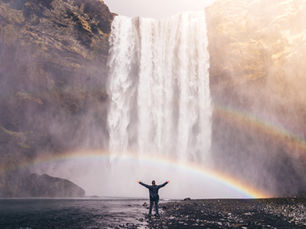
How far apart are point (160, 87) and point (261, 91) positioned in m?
14.6

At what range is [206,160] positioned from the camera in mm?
36438

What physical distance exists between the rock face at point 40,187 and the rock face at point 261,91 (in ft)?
68.9

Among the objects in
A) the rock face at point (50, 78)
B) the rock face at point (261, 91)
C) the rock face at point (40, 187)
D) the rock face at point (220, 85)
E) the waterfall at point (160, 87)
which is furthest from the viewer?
the waterfall at point (160, 87)

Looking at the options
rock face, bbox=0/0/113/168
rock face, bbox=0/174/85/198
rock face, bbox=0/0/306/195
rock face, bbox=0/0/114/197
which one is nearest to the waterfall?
rock face, bbox=0/0/306/195

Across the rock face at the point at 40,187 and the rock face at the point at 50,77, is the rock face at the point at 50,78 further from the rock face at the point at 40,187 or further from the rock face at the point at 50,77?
the rock face at the point at 40,187

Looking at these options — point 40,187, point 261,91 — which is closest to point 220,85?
point 261,91

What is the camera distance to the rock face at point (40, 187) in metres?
30.7

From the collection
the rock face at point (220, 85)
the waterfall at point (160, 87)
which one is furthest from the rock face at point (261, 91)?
the waterfall at point (160, 87)

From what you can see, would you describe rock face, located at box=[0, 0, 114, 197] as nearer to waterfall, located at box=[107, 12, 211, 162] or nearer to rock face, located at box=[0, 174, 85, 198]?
rock face, located at box=[0, 174, 85, 198]

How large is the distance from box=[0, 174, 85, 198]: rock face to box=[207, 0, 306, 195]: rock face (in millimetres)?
21000

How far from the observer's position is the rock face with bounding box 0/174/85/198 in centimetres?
3070

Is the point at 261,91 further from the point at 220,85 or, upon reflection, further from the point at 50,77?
the point at 50,77

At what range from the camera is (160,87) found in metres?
39.6

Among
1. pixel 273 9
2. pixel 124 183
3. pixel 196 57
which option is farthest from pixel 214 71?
pixel 124 183
